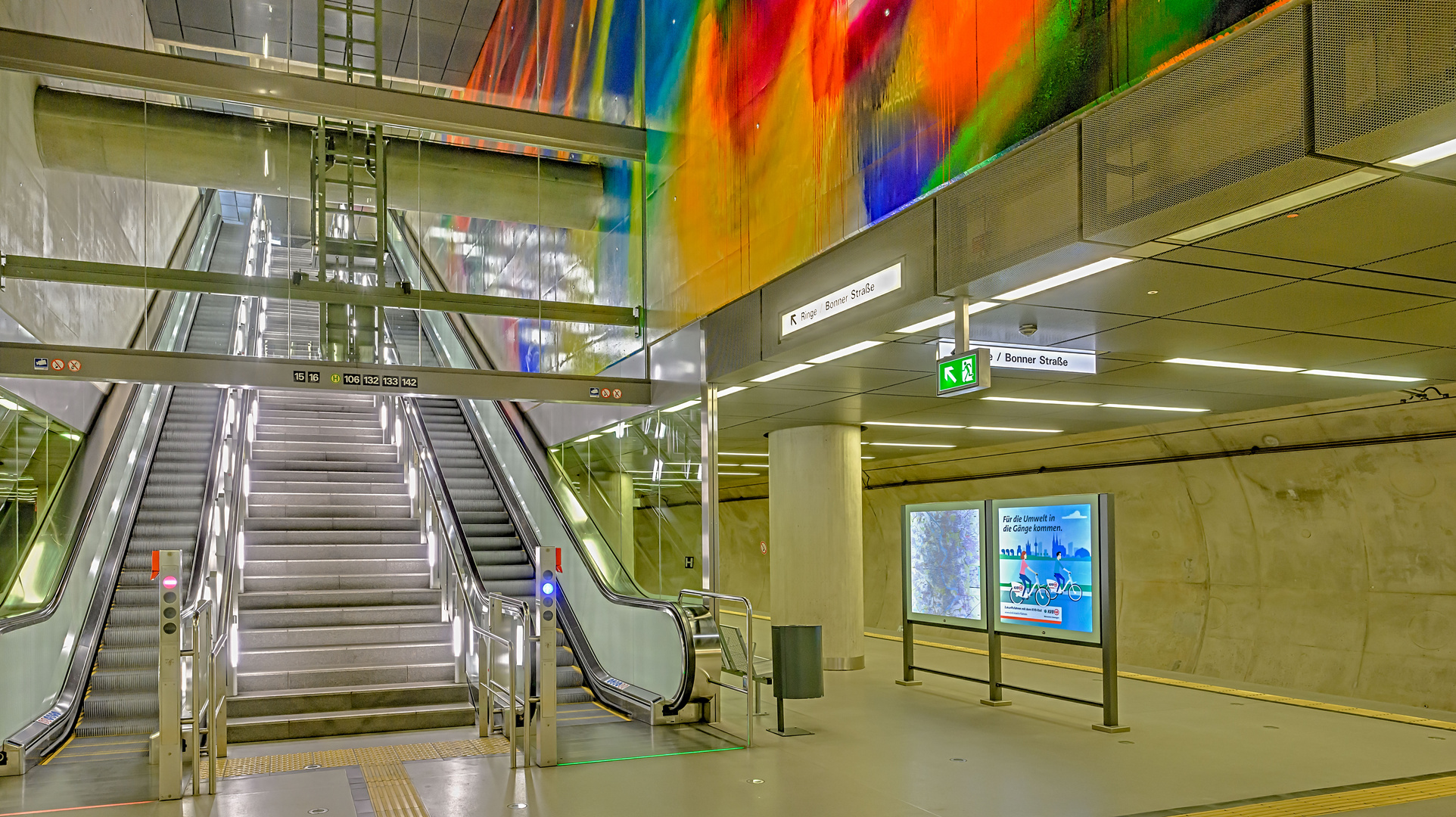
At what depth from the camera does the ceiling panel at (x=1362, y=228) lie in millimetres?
4289

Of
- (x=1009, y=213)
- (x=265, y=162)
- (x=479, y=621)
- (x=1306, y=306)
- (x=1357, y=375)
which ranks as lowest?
(x=479, y=621)

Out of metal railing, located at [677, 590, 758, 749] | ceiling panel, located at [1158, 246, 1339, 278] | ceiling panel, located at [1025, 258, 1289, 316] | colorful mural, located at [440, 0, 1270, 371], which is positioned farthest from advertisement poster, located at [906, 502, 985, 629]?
ceiling panel, located at [1158, 246, 1339, 278]

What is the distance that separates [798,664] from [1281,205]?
16.2 feet

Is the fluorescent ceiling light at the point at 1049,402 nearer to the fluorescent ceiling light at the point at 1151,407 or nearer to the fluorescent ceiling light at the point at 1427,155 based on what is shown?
the fluorescent ceiling light at the point at 1151,407

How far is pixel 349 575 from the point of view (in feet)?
35.0

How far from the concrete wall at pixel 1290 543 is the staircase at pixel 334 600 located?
8549 mm

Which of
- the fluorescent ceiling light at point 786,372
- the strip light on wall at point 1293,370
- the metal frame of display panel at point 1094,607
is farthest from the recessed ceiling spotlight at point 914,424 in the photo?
the strip light on wall at point 1293,370

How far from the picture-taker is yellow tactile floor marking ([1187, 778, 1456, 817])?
5840mm

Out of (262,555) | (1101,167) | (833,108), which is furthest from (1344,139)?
(262,555)

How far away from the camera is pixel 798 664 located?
8070mm

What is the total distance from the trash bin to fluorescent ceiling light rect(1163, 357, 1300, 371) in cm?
346

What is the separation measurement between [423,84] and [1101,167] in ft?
48.3

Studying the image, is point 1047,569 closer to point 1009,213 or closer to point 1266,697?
point 1266,697

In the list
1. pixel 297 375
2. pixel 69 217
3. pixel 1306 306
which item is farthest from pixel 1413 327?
pixel 69 217
